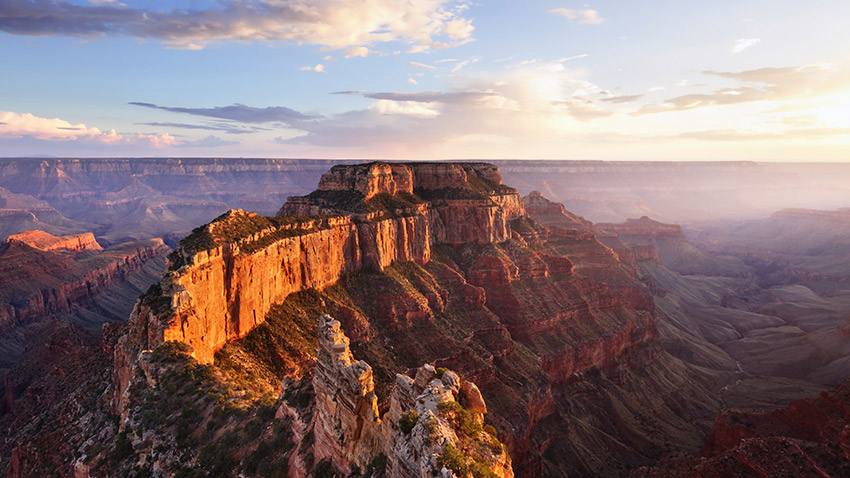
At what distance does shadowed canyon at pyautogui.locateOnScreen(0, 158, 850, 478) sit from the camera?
30.2 m

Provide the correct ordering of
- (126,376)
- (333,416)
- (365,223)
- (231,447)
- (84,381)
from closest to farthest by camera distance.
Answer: (333,416) < (231,447) < (126,376) < (84,381) < (365,223)

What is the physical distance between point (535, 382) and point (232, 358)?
5437cm

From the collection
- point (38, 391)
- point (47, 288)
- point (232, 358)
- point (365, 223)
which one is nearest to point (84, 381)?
point (38, 391)

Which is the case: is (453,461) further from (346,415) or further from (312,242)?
(312,242)

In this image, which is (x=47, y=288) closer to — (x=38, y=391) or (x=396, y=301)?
(x=38, y=391)

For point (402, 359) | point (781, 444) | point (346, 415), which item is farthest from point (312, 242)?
point (781, 444)

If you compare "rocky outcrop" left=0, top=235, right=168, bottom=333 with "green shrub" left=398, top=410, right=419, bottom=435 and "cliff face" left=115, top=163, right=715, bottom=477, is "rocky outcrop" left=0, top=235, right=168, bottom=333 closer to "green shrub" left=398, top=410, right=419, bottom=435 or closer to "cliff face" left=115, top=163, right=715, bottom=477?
"cliff face" left=115, top=163, right=715, bottom=477

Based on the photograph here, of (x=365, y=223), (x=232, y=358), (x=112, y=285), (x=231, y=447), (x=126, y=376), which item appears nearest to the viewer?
(x=231, y=447)

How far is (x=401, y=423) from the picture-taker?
22797 mm

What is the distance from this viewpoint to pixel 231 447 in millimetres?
34156

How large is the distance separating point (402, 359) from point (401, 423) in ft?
164

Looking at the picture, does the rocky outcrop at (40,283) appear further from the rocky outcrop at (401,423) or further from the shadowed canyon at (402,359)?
the rocky outcrop at (401,423)

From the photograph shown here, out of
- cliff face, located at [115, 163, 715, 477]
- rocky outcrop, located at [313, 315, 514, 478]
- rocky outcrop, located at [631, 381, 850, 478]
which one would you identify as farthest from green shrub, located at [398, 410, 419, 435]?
rocky outcrop, located at [631, 381, 850, 478]

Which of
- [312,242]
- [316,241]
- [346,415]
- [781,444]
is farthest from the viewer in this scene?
[316,241]
